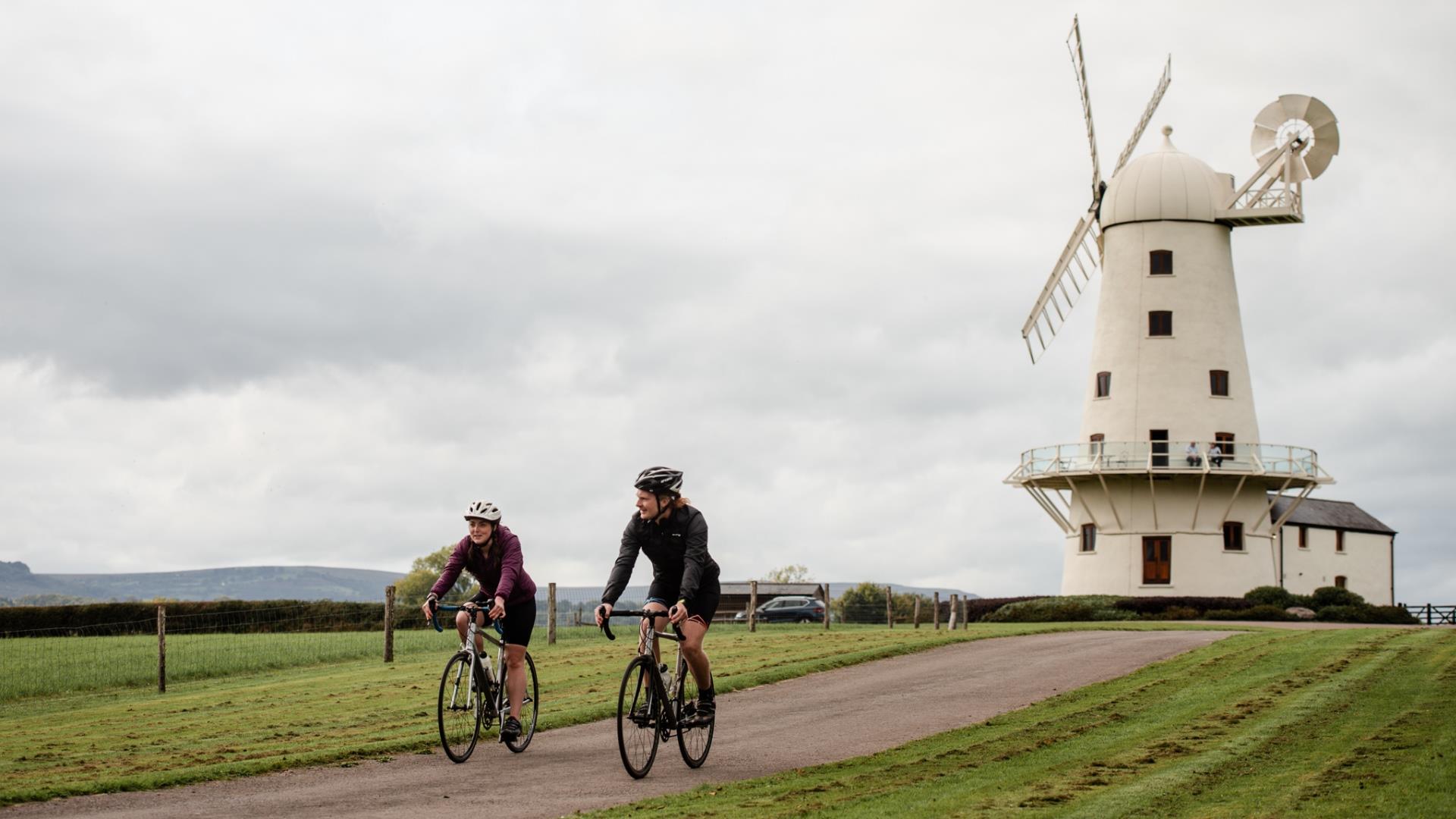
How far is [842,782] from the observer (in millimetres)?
12461

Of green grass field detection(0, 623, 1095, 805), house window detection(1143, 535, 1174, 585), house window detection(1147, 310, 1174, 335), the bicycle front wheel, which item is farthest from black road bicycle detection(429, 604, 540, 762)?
house window detection(1147, 310, 1174, 335)

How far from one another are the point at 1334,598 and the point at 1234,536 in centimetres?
401

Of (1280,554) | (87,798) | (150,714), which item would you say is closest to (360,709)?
(150,714)

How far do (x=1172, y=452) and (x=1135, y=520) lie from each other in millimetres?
2870

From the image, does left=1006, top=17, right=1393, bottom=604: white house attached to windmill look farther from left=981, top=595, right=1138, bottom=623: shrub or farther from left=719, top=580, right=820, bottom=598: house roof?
left=719, top=580, right=820, bottom=598: house roof

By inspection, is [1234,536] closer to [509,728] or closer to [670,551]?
[509,728]

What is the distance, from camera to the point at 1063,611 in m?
48.8

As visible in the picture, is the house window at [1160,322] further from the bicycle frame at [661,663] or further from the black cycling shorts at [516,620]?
the bicycle frame at [661,663]

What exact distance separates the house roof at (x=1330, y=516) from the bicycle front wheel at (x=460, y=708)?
5035cm

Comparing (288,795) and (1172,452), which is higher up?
(1172,452)

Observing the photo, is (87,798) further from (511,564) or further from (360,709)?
(360,709)

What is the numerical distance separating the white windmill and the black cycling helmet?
141ft

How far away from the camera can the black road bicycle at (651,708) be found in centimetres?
1252

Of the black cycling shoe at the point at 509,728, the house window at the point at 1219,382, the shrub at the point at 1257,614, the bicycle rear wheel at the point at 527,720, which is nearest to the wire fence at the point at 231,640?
the bicycle rear wheel at the point at 527,720
